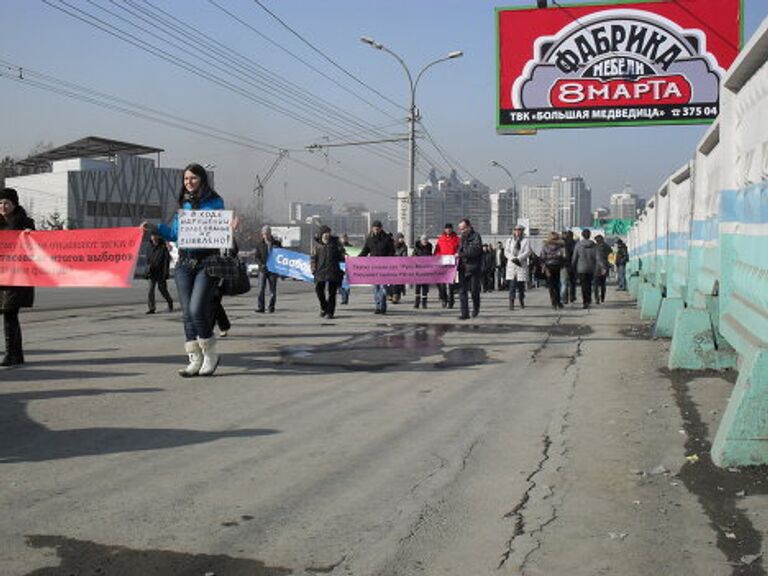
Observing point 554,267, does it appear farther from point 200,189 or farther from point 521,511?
point 521,511

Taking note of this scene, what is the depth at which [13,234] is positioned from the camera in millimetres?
8266

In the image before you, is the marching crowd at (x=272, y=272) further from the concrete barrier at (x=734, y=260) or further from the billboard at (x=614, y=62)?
the concrete barrier at (x=734, y=260)

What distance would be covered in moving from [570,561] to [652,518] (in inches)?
26.5

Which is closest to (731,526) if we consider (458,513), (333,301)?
(458,513)

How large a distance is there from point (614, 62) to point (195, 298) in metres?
14.4

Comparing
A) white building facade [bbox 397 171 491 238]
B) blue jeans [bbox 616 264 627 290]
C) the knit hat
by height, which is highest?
white building facade [bbox 397 171 491 238]

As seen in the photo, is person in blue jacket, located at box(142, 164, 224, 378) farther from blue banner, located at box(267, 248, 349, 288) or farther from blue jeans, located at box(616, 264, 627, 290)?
blue jeans, located at box(616, 264, 627, 290)

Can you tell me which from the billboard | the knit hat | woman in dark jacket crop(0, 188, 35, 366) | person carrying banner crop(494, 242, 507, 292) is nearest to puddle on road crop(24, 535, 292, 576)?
woman in dark jacket crop(0, 188, 35, 366)

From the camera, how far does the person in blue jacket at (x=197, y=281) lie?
7246 millimetres

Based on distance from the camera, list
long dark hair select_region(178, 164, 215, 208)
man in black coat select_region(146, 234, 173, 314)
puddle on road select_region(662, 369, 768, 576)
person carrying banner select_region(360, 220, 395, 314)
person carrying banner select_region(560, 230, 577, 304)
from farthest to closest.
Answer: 1. person carrying banner select_region(560, 230, 577, 304)
2. person carrying banner select_region(360, 220, 395, 314)
3. man in black coat select_region(146, 234, 173, 314)
4. long dark hair select_region(178, 164, 215, 208)
5. puddle on road select_region(662, 369, 768, 576)

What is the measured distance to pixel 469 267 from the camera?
14.2 m

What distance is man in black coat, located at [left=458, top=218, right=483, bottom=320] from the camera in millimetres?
13984

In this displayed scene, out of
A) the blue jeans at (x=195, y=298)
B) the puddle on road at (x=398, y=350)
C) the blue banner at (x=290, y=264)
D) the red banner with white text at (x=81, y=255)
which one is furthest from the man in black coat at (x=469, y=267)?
the blue jeans at (x=195, y=298)

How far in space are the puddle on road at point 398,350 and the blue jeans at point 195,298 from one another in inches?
55.0
